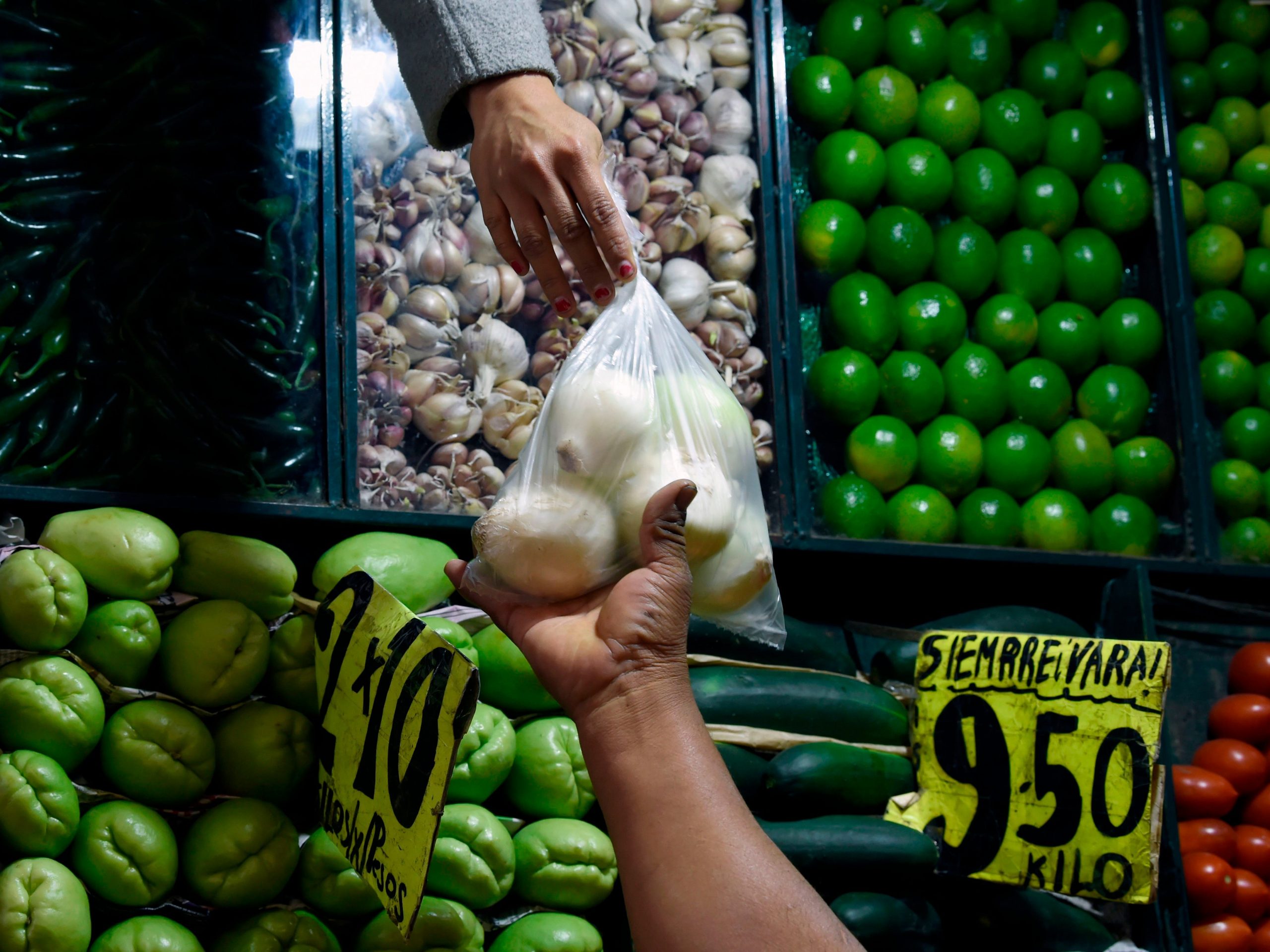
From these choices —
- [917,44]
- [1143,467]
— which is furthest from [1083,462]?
[917,44]

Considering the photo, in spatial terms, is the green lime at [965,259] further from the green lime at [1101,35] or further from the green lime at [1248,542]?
the green lime at [1248,542]

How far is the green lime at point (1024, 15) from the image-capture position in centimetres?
291

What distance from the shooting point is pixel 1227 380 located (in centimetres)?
287

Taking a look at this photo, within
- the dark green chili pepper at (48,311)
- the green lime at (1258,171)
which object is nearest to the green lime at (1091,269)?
the green lime at (1258,171)

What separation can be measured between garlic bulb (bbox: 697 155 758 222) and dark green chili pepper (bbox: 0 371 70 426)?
4.61 ft

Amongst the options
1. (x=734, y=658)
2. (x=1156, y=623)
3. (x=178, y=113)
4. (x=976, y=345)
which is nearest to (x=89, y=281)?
(x=178, y=113)

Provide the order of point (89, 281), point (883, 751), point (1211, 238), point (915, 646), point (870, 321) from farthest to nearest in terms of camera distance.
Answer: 1. point (1211, 238)
2. point (870, 321)
3. point (915, 646)
4. point (883, 751)
5. point (89, 281)

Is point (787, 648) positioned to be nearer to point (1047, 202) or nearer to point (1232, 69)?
point (1047, 202)

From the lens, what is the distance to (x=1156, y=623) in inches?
107

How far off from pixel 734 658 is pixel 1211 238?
1.99m

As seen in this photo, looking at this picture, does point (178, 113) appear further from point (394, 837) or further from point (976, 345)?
point (976, 345)

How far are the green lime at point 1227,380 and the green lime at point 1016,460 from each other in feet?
2.18

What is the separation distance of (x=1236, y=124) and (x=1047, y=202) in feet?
2.77

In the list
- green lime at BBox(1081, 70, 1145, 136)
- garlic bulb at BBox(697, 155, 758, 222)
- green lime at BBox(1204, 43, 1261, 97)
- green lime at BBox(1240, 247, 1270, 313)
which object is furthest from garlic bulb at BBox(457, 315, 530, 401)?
green lime at BBox(1204, 43, 1261, 97)
